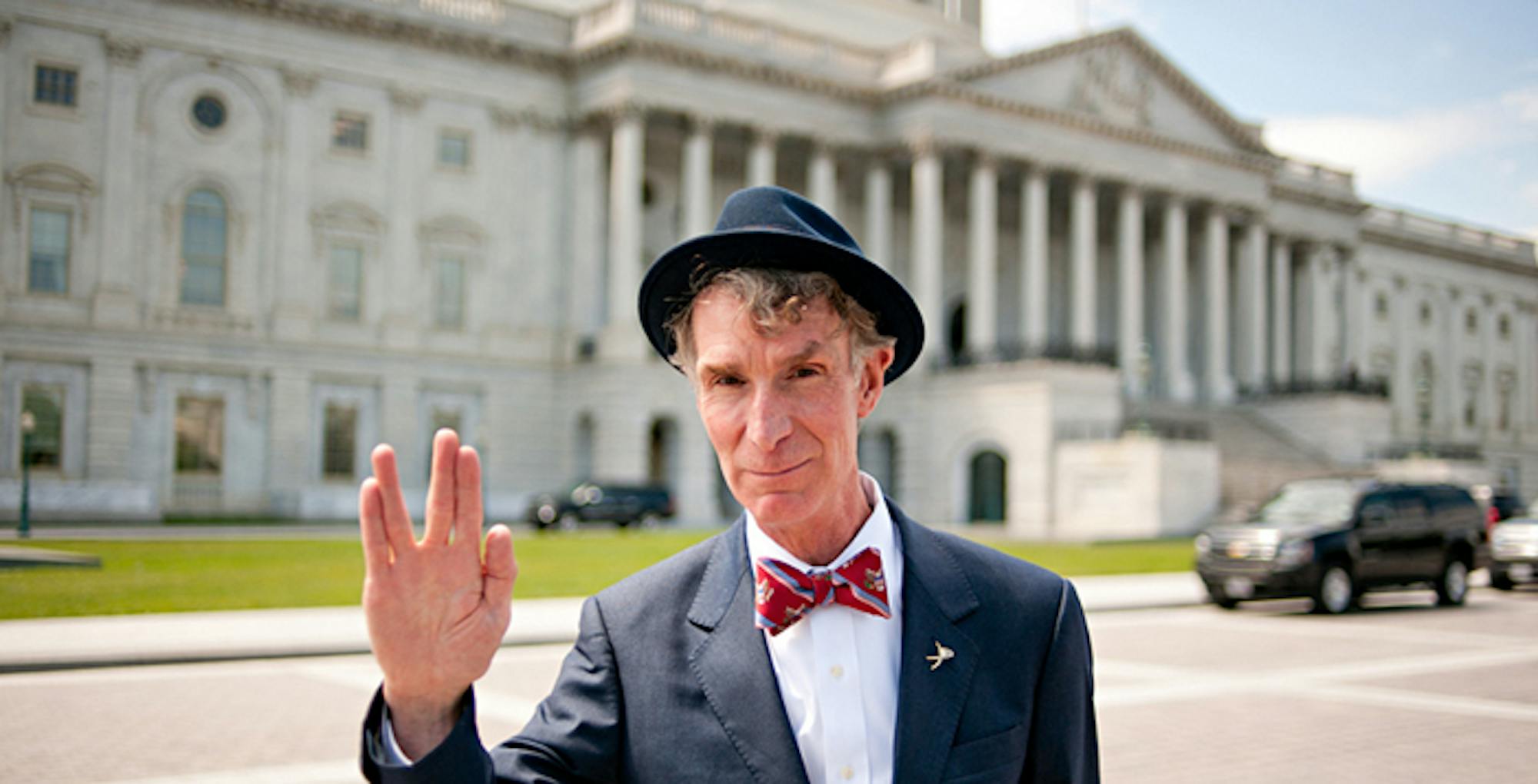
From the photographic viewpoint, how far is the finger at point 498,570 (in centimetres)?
246

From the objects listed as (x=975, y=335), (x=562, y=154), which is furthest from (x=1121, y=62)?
(x=562, y=154)

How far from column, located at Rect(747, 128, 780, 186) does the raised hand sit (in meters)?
47.7

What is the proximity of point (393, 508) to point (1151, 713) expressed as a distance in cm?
986

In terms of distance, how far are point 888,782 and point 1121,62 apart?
59.1 metres

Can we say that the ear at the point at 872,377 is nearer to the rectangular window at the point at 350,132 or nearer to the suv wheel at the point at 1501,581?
the suv wheel at the point at 1501,581

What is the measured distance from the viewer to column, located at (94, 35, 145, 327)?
4119cm

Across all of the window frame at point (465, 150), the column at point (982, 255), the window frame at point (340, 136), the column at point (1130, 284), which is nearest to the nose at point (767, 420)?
the window frame at point (340, 136)

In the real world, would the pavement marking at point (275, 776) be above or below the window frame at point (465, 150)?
below

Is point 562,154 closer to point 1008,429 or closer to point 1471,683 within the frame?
point 1008,429

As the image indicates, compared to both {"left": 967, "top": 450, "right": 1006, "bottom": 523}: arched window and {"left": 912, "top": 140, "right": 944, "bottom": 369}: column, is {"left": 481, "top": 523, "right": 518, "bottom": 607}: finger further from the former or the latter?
{"left": 967, "top": 450, "right": 1006, "bottom": 523}: arched window

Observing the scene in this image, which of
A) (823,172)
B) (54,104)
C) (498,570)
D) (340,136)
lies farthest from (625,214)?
(498,570)

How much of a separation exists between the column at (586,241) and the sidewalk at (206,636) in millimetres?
30337

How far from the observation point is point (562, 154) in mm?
49656

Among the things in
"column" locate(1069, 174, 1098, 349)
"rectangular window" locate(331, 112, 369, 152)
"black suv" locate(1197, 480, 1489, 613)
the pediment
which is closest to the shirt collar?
"black suv" locate(1197, 480, 1489, 613)
